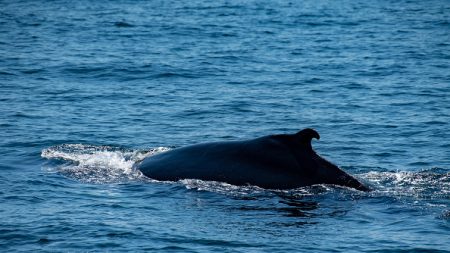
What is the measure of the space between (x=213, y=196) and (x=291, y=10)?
36516 millimetres

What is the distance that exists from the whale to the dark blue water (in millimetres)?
176

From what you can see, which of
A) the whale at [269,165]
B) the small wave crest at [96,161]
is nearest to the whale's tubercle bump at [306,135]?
the whale at [269,165]

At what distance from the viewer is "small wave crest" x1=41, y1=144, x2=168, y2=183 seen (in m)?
15.7

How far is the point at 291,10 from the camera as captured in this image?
163 ft

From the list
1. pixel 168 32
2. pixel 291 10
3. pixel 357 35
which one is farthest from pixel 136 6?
pixel 357 35

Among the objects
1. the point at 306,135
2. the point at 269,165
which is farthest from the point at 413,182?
the point at 269,165

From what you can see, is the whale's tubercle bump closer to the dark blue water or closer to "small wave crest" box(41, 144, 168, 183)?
the dark blue water

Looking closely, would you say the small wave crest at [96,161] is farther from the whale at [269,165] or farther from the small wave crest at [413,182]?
the small wave crest at [413,182]

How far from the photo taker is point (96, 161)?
16984 millimetres

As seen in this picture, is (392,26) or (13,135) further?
(392,26)

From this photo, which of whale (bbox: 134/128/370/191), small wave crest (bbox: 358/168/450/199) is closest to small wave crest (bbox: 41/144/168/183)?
whale (bbox: 134/128/370/191)

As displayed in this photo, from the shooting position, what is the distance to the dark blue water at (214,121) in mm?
12750

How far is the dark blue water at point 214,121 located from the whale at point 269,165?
176 millimetres

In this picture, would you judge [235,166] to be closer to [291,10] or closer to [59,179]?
[59,179]
